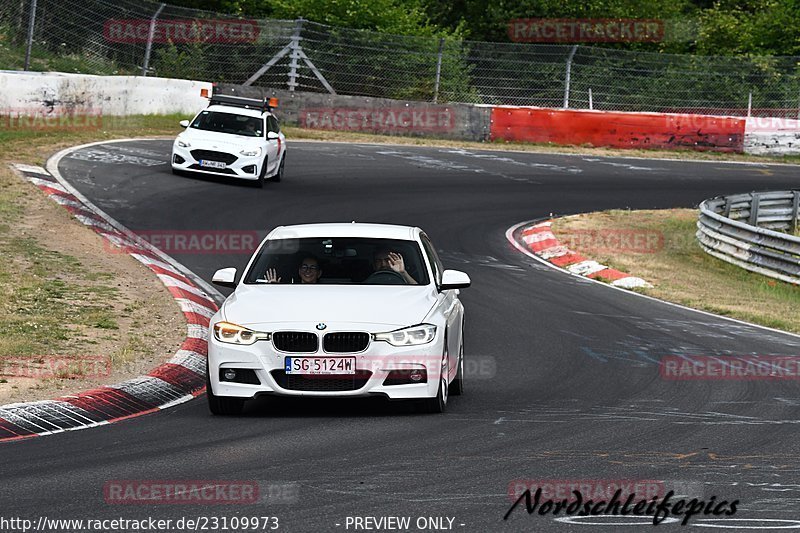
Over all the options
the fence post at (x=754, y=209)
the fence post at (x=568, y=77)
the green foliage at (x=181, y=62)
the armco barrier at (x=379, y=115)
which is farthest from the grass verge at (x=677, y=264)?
the green foliage at (x=181, y=62)

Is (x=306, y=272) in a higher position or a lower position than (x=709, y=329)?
higher

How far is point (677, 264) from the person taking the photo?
71.9 feet

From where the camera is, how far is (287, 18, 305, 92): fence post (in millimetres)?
35688

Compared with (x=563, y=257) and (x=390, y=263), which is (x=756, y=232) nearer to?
(x=563, y=257)

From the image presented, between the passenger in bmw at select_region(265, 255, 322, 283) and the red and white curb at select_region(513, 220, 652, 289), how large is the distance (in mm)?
9174

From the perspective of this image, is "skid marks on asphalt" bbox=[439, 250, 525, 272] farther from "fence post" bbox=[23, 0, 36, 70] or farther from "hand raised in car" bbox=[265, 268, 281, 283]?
"fence post" bbox=[23, 0, 36, 70]

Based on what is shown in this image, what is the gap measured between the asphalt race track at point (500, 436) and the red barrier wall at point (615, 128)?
1564cm

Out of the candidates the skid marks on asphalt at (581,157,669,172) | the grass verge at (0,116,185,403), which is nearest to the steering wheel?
the grass verge at (0,116,185,403)

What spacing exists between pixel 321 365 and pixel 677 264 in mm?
13508

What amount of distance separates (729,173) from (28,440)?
26.4 m

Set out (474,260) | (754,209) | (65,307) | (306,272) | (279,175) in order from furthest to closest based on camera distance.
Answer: (754,209), (279,175), (474,260), (65,307), (306,272)

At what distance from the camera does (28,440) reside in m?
8.52

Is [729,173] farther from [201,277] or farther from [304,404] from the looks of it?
[304,404]

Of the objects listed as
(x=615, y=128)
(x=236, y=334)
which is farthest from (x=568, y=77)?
(x=236, y=334)
